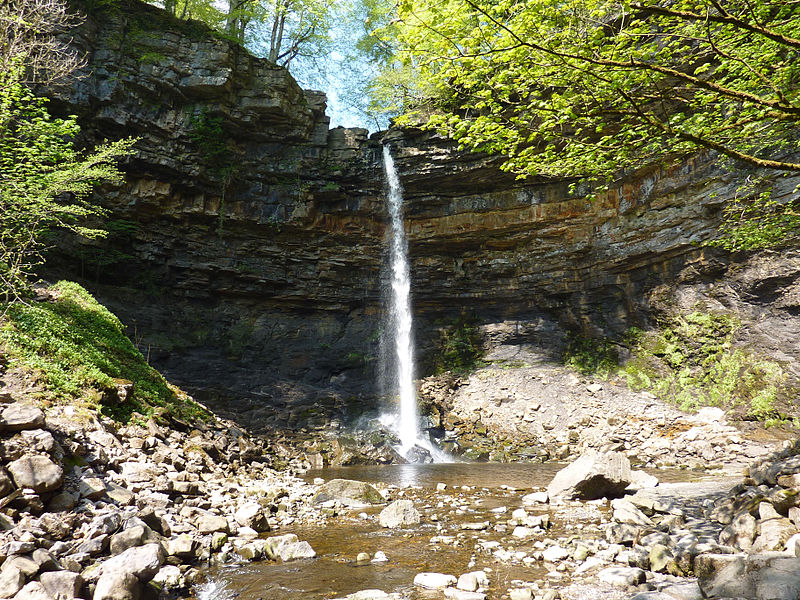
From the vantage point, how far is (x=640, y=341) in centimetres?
2041

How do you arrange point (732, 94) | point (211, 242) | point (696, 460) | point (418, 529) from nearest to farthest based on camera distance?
point (732, 94), point (418, 529), point (696, 460), point (211, 242)

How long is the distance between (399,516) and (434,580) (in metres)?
2.57

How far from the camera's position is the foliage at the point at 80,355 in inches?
320

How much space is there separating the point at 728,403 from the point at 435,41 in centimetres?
1756

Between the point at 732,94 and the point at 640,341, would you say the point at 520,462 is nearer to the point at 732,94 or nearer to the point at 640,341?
the point at 640,341

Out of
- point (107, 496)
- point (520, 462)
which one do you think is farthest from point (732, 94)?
point (520, 462)

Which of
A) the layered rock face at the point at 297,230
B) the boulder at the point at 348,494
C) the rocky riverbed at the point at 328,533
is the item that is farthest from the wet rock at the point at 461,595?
the layered rock face at the point at 297,230

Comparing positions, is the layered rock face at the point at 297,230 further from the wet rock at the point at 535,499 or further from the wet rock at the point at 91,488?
the wet rock at the point at 91,488

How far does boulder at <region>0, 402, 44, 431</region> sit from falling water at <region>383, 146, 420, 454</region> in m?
16.9

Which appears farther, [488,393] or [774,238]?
[488,393]

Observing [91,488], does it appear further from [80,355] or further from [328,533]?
[80,355]

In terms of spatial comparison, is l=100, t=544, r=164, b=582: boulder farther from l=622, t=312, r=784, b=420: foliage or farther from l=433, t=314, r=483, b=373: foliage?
l=433, t=314, r=483, b=373: foliage

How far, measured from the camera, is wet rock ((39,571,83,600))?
3643 mm

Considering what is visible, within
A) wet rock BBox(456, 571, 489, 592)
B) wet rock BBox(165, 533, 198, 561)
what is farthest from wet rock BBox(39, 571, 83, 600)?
wet rock BBox(456, 571, 489, 592)
